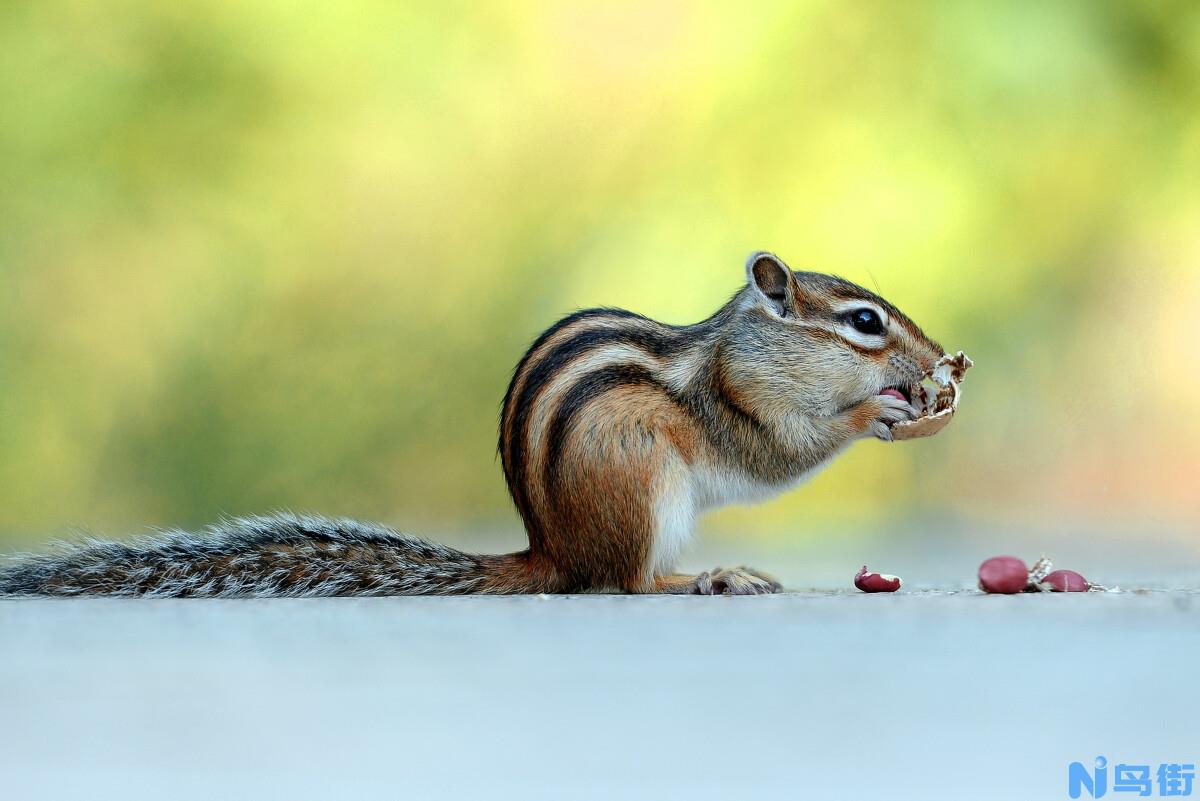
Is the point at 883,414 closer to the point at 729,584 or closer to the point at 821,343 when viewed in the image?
the point at 821,343

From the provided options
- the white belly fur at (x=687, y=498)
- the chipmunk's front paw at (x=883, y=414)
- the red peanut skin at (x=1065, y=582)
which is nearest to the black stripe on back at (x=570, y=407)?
the white belly fur at (x=687, y=498)

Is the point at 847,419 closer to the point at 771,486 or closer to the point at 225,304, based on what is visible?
the point at 771,486

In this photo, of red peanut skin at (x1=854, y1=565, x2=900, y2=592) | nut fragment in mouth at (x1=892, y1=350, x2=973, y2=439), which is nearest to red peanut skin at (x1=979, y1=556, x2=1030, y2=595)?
red peanut skin at (x1=854, y1=565, x2=900, y2=592)

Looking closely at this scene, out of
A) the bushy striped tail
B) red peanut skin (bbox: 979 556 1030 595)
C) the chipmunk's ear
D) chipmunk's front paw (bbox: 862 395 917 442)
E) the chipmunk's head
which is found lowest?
the bushy striped tail

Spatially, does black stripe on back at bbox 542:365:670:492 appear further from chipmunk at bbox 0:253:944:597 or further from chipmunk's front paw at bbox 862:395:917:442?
chipmunk's front paw at bbox 862:395:917:442

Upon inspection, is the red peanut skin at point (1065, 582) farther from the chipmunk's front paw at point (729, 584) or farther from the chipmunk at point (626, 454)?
the chipmunk's front paw at point (729, 584)

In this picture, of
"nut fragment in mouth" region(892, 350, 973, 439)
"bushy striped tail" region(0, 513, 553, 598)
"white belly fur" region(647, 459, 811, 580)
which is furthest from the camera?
"nut fragment in mouth" region(892, 350, 973, 439)

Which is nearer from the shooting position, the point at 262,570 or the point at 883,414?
the point at 262,570

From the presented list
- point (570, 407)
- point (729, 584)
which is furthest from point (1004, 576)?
point (570, 407)
